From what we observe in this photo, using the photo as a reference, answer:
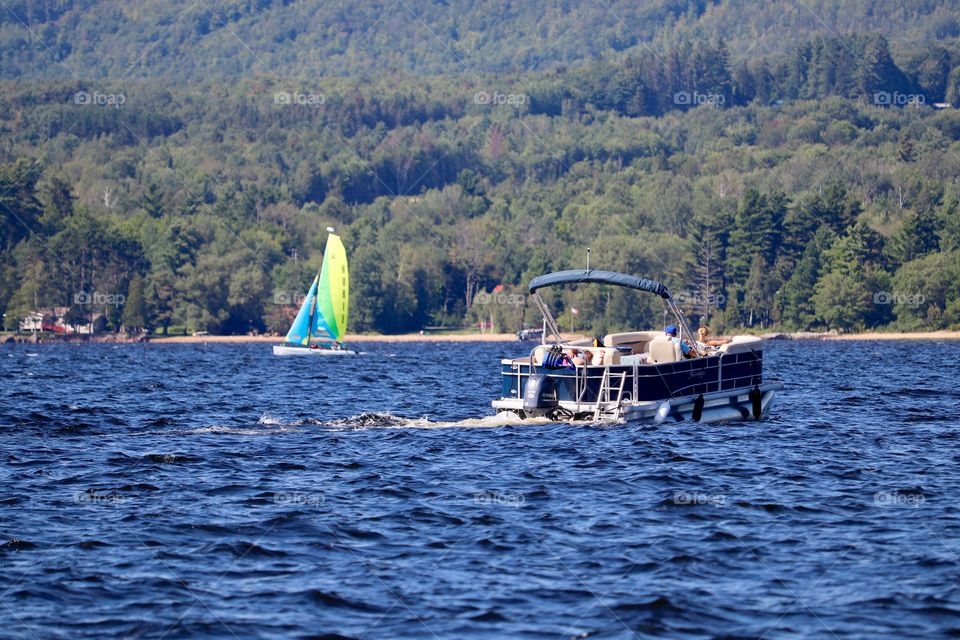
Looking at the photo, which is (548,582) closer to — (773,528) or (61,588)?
(773,528)

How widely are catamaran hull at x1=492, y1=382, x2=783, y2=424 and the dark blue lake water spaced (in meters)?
0.49

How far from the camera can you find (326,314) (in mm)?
116562

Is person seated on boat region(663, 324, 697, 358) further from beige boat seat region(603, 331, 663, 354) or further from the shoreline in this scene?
the shoreline

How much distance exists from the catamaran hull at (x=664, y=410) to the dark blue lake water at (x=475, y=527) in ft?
1.59

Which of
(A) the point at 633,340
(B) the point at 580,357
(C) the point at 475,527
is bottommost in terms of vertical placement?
(C) the point at 475,527

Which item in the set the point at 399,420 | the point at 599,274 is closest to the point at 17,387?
the point at 399,420

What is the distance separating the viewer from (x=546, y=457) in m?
34.4

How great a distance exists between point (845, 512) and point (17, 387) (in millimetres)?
49964

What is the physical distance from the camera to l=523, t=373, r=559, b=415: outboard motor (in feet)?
129

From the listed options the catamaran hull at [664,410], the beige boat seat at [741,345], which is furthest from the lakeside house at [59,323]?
the catamaran hull at [664,410]

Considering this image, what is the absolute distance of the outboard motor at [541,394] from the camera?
129ft

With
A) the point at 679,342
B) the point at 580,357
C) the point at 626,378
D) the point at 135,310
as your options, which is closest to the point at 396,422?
the point at 580,357

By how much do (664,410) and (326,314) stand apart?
78839 millimetres

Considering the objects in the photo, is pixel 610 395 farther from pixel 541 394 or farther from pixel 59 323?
pixel 59 323
